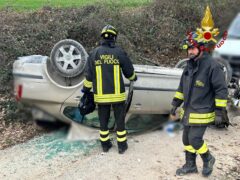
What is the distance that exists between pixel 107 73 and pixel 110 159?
113cm

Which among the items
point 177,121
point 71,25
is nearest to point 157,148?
point 177,121

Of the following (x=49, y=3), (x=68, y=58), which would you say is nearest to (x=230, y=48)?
(x=68, y=58)

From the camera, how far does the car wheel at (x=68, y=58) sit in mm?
5543

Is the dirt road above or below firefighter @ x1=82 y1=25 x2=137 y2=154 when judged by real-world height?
below

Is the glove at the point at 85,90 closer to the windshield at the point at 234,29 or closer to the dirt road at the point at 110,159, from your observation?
the dirt road at the point at 110,159

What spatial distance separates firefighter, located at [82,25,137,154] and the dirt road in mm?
412

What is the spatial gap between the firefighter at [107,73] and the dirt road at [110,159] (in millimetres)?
412

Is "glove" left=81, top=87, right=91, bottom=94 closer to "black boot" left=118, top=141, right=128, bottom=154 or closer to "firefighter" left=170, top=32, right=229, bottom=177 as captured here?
"black boot" left=118, top=141, right=128, bottom=154

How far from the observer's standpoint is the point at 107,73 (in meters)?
5.05

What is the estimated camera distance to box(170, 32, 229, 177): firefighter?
4.23 meters

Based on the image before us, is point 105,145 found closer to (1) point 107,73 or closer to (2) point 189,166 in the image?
(1) point 107,73

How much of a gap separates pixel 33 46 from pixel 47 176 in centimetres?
374

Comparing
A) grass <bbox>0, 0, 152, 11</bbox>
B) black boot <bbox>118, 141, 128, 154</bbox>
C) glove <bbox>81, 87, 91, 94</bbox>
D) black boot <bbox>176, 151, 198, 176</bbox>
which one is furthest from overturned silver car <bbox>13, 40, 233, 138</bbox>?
grass <bbox>0, 0, 152, 11</bbox>

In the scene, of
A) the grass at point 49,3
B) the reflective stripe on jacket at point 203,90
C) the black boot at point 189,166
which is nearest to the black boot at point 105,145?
the black boot at point 189,166
